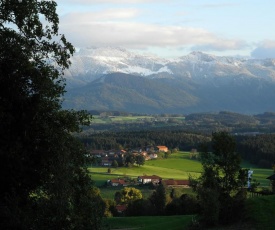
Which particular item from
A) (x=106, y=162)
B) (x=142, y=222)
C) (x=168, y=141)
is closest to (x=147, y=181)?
(x=106, y=162)

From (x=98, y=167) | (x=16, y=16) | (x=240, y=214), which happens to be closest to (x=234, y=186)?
(x=240, y=214)

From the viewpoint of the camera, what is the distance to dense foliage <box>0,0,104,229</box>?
12750 millimetres

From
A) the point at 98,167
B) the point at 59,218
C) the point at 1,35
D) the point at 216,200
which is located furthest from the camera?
the point at 98,167

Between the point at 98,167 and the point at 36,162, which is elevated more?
the point at 36,162

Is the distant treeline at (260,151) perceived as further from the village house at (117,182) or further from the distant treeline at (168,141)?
the village house at (117,182)

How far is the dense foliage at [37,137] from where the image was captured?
502 inches

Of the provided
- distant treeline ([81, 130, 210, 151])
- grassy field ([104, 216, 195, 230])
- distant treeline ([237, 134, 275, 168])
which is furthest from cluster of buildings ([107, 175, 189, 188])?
distant treeline ([81, 130, 210, 151])

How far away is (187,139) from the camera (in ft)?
478

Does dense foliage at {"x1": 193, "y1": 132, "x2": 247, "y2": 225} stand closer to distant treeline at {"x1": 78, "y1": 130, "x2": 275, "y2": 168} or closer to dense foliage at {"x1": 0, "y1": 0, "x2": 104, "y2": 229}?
dense foliage at {"x1": 0, "y1": 0, "x2": 104, "y2": 229}

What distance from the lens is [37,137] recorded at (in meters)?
13.8

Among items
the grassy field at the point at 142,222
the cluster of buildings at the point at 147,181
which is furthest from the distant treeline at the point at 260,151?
the grassy field at the point at 142,222

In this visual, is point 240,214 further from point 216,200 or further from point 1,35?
point 1,35

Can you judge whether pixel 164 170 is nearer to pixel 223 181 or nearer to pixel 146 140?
pixel 146 140

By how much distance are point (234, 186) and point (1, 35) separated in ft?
50.2
